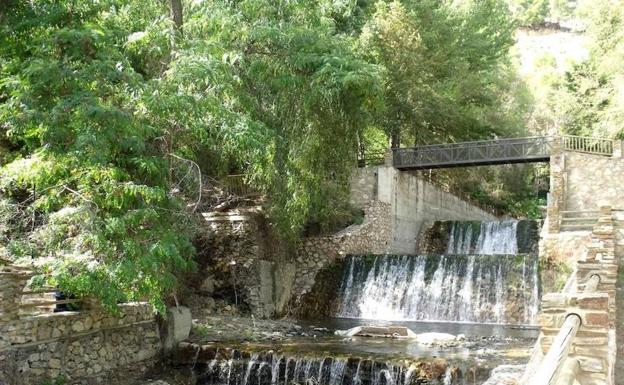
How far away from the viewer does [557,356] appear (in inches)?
128

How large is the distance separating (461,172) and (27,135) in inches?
926

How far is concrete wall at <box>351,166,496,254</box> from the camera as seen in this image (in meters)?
19.7

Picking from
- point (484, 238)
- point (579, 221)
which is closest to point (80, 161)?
point (579, 221)

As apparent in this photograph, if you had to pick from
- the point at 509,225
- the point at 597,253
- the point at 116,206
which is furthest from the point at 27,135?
the point at 509,225

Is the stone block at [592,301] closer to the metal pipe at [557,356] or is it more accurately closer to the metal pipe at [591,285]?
the metal pipe at [557,356]

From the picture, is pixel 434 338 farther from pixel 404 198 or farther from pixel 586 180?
pixel 586 180

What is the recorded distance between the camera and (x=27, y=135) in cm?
895

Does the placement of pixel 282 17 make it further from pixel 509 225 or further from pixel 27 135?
pixel 509 225

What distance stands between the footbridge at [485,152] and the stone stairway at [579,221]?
2782 mm

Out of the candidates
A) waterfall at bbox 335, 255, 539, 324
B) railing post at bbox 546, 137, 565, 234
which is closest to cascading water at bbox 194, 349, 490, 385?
waterfall at bbox 335, 255, 539, 324

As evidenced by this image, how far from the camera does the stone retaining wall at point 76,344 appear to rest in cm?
818

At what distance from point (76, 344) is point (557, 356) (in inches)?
301

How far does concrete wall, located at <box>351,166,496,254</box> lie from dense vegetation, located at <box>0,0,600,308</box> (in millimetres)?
4726

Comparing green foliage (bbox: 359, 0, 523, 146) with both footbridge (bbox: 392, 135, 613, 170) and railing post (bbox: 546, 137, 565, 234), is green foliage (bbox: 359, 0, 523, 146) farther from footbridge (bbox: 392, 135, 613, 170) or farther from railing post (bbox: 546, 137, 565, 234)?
railing post (bbox: 546, 137, 565, 234)
